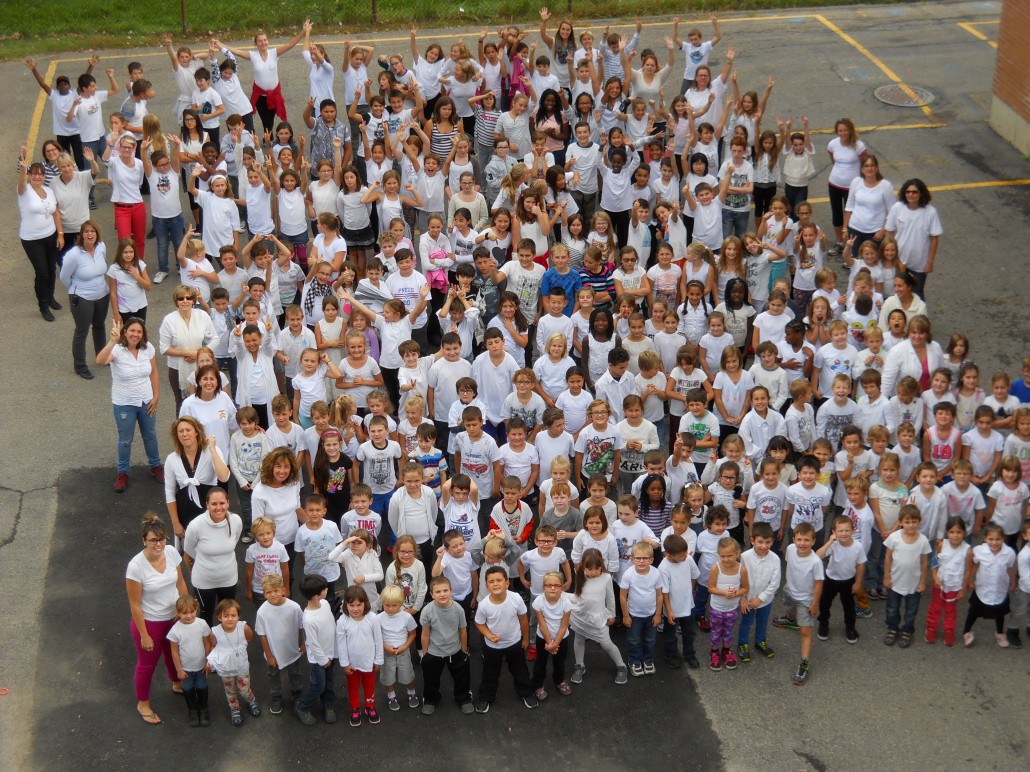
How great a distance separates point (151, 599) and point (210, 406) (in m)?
2.27

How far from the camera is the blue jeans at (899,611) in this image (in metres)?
11.3

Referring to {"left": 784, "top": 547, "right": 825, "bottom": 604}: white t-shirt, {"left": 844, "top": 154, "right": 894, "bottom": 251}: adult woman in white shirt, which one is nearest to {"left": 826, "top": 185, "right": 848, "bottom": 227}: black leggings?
{"left": 844, "top": 154, "right": 894, "bottom": 251}: adult woman in white shirt

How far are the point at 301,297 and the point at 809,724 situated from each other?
282 inches

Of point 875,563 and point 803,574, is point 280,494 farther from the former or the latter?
point 875,563

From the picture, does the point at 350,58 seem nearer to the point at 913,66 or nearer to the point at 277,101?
the point at 277,101

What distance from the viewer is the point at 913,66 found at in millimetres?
22641

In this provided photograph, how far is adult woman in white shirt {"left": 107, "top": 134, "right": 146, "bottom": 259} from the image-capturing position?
627 inches

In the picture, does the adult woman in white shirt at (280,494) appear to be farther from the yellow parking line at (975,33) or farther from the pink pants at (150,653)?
the yellow parking line at (975,33)

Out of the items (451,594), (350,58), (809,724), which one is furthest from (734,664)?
(350,58)

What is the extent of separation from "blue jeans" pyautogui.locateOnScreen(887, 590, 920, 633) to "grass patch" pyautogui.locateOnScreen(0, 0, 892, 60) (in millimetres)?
16042

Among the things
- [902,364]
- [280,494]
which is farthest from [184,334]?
[902,364]

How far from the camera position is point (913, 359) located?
12.8 metres

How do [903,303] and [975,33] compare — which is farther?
[975,33]

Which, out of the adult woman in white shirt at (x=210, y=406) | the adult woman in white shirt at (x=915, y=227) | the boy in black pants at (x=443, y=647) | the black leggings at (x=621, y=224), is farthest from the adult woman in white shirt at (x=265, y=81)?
the boy in black pants at (x=443, y=647)
